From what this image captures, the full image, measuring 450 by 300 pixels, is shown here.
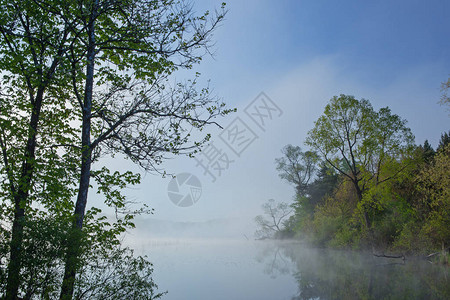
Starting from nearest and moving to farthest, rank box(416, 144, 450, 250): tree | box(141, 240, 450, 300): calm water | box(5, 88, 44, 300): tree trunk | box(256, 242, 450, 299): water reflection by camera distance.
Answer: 1. box(5, 88, 44, 300): tree trunk
2. box(256, 242, 450, 299): water reflection
3. box(141, 240, 450, 300): calm water
4. box(416, 144, 450, 250): tree

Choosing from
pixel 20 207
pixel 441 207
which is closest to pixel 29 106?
pixel 20 207

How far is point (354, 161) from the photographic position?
2252cm

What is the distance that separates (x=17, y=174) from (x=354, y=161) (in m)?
20.7

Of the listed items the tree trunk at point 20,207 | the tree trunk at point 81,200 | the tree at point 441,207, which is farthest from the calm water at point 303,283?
the tree trunk at point 20,207

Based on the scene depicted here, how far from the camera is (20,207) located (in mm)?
7750

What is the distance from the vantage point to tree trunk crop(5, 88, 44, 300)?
5.20m

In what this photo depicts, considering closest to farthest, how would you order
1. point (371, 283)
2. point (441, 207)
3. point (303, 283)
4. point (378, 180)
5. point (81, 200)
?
1. point (81, 200)
2. point (371, 283)
3. point (303, 283)
4. point (441, 207)
5. point (378, 180)

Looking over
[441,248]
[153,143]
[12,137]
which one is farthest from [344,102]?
[12,137]

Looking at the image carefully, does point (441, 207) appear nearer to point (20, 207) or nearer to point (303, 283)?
point (303, 283)

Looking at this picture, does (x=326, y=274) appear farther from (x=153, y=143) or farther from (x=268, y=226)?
(x=268, y=226)

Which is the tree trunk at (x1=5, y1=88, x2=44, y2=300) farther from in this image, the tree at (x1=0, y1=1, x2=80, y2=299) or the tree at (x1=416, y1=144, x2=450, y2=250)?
the tree at (x1=416, y1=144, x2=450, y2=250)

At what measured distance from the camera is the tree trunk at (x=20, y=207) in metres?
5.20

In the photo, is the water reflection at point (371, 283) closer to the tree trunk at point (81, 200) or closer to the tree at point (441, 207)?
the tree at point (441, 207)

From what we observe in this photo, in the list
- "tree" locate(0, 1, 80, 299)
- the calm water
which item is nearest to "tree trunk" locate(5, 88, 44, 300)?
"tree" locate(0, 1, 80, 299)
